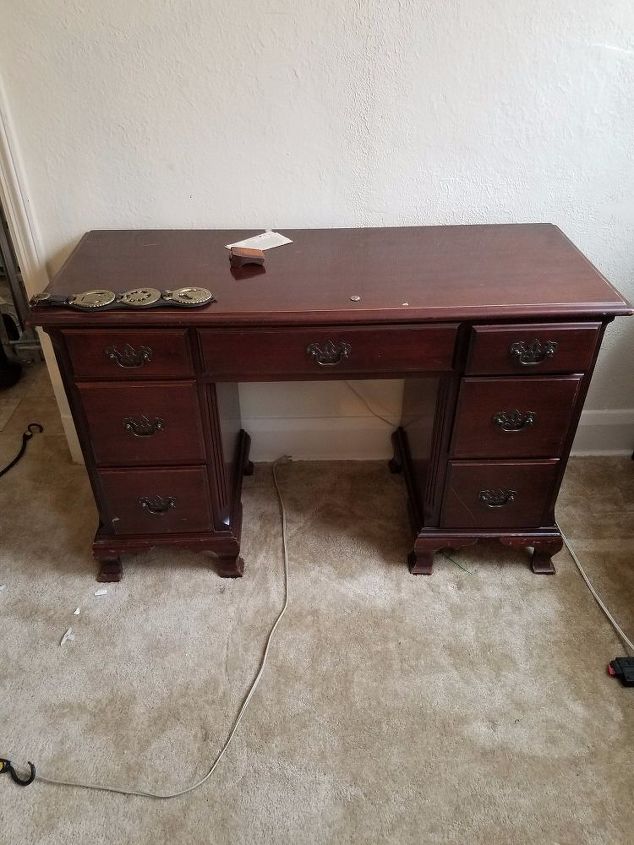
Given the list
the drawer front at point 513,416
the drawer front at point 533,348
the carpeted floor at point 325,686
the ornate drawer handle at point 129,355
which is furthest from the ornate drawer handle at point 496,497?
the ornate drawer handle at point 129,355

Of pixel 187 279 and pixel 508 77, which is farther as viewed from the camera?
pixel 508 77

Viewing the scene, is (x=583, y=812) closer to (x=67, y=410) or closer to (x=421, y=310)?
(x=421, y=310)

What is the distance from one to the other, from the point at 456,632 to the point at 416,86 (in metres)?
1.26

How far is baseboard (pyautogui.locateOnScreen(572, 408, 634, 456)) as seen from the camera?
1910mm

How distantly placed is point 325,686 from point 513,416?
70cm

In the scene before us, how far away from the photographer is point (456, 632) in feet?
4.69

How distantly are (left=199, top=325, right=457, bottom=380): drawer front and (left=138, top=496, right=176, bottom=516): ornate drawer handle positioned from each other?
1.17 feet

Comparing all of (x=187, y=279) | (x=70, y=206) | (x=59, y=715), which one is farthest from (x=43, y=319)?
(x=59, y=715)

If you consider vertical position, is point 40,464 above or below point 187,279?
below

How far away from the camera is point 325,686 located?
4.32 ft

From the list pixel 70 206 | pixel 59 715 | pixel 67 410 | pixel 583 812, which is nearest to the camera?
pixel 583 812

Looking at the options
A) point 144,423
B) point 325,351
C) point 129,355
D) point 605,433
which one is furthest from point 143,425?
point 605,433

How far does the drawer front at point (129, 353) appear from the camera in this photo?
1.20 meters

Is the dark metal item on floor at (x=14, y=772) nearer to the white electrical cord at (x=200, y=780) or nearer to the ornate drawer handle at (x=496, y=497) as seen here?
the white electrical cord at (x=200, y=780)
